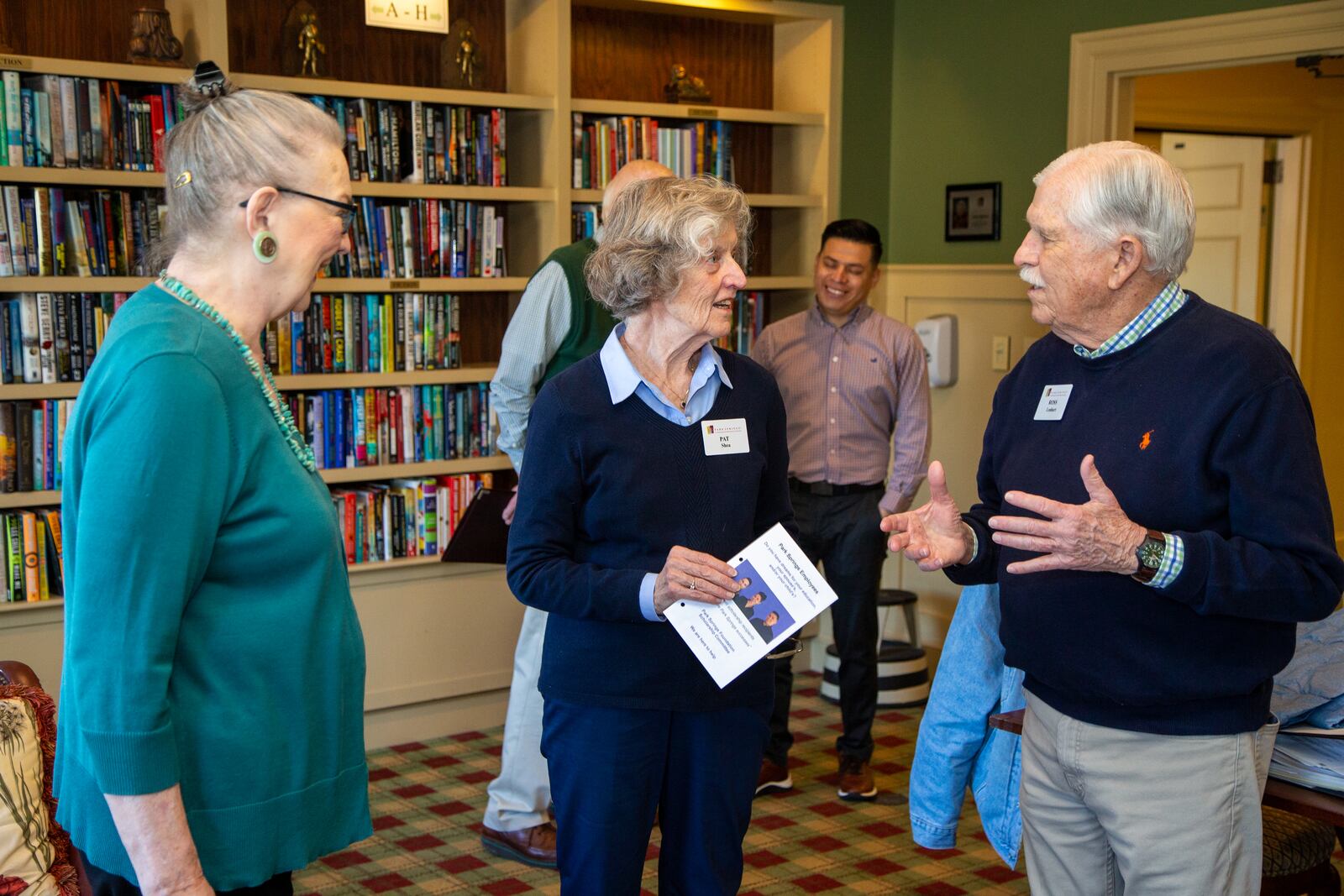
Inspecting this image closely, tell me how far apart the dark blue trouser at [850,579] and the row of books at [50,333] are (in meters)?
2.25

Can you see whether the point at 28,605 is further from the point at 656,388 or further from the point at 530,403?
the point at 656,388

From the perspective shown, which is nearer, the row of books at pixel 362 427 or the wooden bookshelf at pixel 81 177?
the wooden bookshelf at pixel 81 177

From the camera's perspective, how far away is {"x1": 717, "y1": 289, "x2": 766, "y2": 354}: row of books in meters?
5.32

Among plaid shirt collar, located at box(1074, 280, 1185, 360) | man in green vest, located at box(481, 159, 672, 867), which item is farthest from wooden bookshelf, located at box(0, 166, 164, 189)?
plaid shirt collar, located at box(1074, 280, 1185, 360)

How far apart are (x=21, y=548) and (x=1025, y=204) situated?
12.5 feet

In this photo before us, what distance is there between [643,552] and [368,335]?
103 inches

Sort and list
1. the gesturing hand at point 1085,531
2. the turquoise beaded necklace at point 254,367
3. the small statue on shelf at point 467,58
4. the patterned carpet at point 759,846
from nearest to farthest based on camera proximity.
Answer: the turquoise beaded necklace at point 254,367, the gesturing hand at point 1085,531, the patterned carpet at point 759,846, the small statue on shelf at point 467,58

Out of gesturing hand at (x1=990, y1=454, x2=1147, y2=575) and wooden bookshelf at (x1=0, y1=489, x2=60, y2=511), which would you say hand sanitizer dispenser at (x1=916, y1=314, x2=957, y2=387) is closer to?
wooden bookshelf at (x1=0, y1=489, x2=60, y2=511)

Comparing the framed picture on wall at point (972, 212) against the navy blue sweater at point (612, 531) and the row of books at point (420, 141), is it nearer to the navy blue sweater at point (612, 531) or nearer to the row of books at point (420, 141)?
the row of books at point (420, 141)

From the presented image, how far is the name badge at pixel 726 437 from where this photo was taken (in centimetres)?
221

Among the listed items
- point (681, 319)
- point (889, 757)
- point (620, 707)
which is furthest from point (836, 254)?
point (620, 707)

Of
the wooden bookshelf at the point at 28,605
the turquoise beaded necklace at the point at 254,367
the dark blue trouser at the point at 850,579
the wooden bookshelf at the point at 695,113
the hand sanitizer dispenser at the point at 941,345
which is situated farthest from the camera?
the hand sanitizer dispenser at the point at 941,345

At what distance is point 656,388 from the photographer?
7.19ft

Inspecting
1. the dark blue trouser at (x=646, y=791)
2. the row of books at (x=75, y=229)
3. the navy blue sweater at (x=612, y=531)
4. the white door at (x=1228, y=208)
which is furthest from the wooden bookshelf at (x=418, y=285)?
the white door at (x=1228, y=208)
